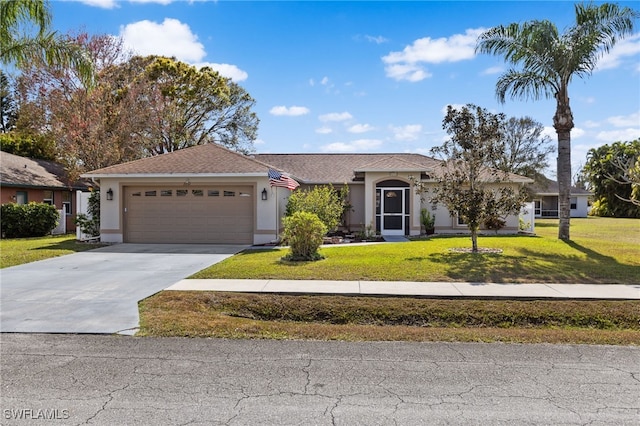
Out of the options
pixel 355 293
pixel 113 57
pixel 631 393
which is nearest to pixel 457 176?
pixel 355 293

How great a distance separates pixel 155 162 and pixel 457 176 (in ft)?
39.3

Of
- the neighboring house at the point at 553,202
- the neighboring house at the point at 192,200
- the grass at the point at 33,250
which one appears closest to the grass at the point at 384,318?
the grass at the point at 33,250

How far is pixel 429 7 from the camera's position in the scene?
13.3 meters

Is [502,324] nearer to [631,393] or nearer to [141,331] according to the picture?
[631,393]

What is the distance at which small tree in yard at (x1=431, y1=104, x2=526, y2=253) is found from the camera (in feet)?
42.4

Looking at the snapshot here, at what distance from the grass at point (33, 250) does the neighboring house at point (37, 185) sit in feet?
15.4

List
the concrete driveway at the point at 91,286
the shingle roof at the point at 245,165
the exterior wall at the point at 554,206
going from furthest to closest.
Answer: the exterior wall at the point at 554,206, the shingle roof at the point at 245,165, the concrete driveway at the point at 91,286

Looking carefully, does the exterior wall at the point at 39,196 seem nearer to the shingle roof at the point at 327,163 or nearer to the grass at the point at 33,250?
the grass at the point at 33,250

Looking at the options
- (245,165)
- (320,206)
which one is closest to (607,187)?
(320,206)

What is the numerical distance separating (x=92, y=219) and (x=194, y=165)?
4959 mm

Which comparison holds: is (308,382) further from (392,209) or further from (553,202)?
(553,202)

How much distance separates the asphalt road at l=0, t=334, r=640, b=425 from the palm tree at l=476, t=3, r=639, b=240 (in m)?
11.9

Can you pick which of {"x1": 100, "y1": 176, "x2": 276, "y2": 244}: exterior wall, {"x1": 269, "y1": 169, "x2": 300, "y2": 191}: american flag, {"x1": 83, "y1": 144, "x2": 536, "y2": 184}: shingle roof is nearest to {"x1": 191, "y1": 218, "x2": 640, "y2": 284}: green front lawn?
{"x1": 100, "y1": 176, "x2": 276, "y2": 244}: exterior wall

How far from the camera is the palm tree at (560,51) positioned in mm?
14406
